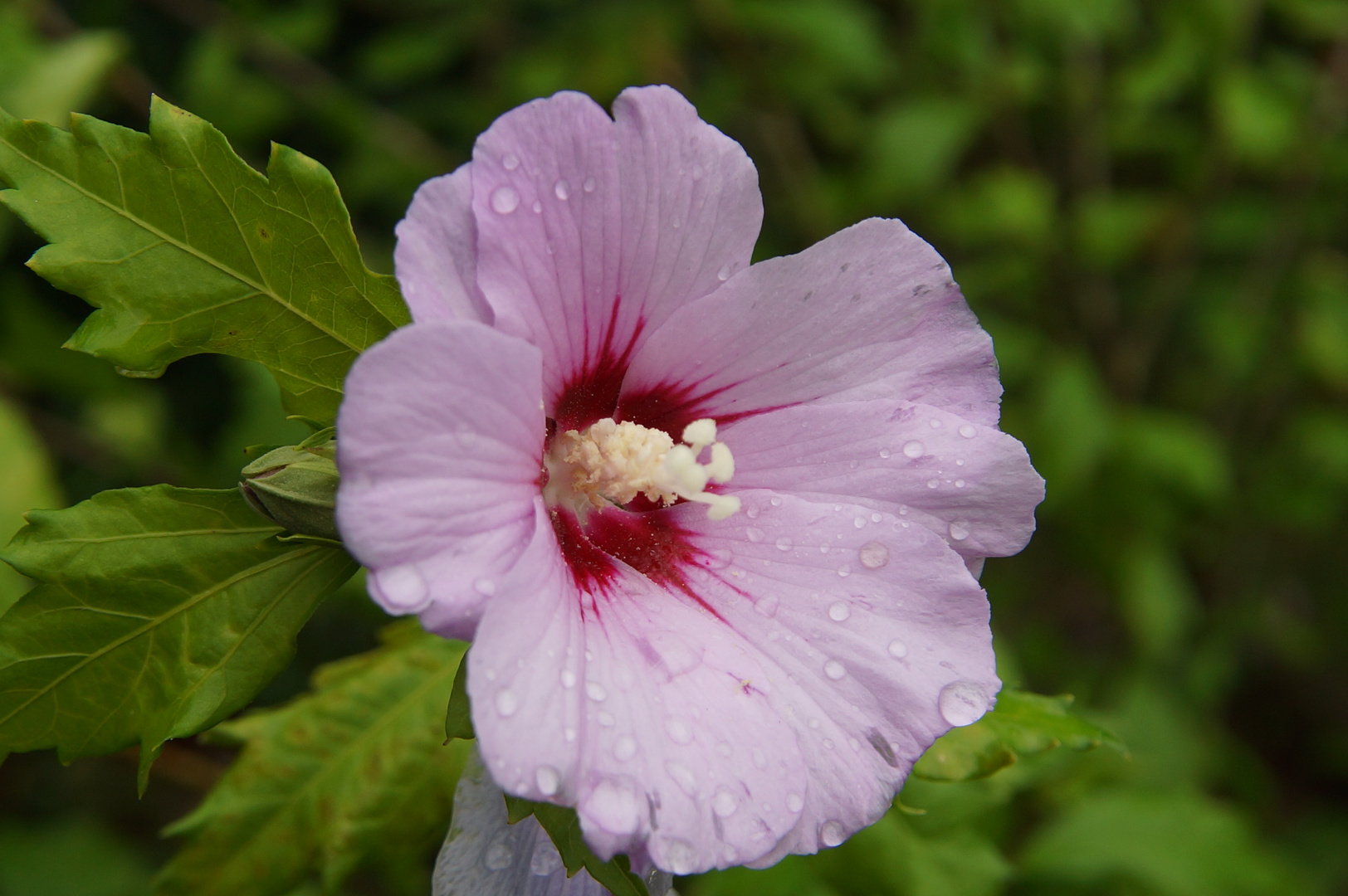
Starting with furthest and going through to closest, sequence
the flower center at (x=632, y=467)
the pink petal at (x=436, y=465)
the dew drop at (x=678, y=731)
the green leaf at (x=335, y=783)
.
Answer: the green leaf at (x=335, y=783) < the flower center at (x=632, y=467) < the dew drop at (x=678, y=731) < the pink petal at (x=436, y=465)

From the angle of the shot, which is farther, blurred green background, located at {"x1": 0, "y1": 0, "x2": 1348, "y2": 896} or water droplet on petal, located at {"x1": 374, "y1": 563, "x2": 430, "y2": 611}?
blurred green background, located at {"x1": 0, "y1": 0, "x2": 1348, "y2": 896}

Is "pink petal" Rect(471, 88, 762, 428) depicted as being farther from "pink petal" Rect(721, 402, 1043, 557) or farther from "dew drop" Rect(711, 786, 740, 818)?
"dew drop" Rect(711, 786, 740, 818)

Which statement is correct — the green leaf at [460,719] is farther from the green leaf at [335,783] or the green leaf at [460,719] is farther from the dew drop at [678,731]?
the green leaf at [335,783]

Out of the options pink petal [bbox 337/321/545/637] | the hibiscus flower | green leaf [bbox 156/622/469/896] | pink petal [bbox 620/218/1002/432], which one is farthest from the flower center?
green leaf [bbox 156/622/469/896]

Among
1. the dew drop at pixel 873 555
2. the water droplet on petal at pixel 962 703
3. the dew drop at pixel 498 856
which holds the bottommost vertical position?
the dew drop at pixel 498 856

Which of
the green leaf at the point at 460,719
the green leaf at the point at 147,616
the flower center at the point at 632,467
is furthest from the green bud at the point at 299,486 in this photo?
the flower center at the point at 632,467

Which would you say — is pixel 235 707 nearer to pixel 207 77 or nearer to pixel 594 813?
pixel 594 813

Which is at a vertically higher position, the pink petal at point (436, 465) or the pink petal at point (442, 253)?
the pink petal at point (442, 253)

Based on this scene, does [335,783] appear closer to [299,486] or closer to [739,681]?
[299,486]
